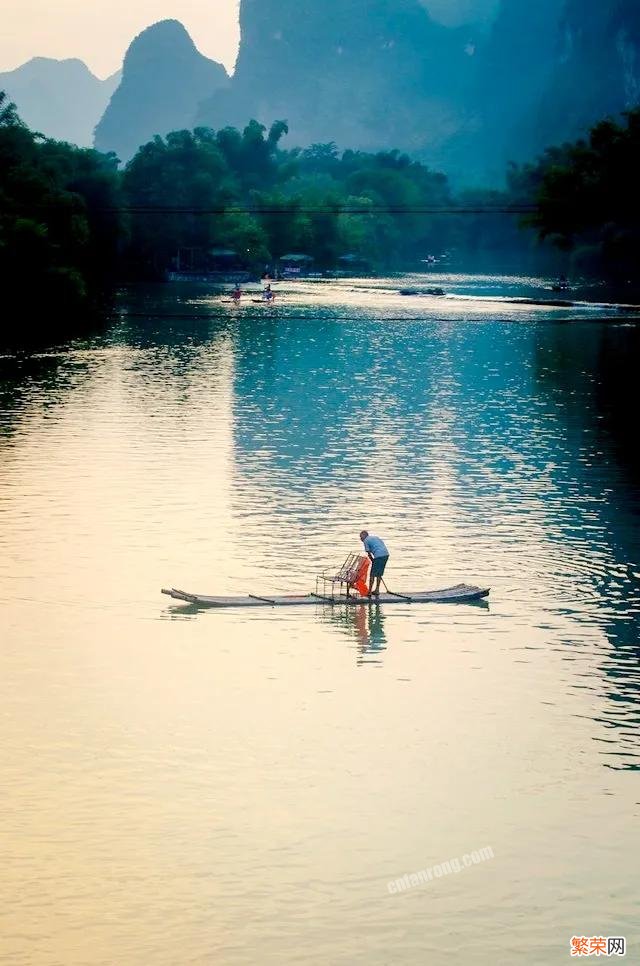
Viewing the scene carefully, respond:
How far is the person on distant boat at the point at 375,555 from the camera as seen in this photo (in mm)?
34981

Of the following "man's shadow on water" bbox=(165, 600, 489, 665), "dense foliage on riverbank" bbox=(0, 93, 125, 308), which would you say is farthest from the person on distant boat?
"dense foliage on riverbank" bbox=(0, 93, 125, 308)

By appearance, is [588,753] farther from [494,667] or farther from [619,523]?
[619,523]

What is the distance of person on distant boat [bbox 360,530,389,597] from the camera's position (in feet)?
115

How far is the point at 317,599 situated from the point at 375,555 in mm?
1641

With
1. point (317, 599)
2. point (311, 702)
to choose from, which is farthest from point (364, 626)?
point (311, 702)

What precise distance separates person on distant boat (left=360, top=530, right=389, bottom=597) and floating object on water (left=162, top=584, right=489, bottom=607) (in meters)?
0.36

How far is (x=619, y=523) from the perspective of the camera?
47125 millimetres

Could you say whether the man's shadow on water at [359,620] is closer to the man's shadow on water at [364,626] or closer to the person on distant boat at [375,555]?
the man's shadow on water at [364,626]

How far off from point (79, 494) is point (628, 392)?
4065 centimetres

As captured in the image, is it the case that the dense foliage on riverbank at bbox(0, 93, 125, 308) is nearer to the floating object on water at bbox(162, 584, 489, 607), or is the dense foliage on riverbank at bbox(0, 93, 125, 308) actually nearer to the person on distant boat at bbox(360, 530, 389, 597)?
the floating object on water at bbox(162, 584, 489, 607)

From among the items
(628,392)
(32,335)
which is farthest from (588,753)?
(32,335)

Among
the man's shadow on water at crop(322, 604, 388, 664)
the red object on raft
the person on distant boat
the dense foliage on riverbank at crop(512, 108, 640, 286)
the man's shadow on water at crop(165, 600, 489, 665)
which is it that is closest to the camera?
the man's shadow on water at crop(322, 604, 388, 664)

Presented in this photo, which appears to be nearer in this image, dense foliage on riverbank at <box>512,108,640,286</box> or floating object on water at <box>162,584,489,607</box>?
floating object on water at <box>162,584,489,607</box>

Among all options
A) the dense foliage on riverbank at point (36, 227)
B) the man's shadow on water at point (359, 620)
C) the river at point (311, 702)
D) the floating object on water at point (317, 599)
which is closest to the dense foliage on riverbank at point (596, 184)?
the dense foliage on riverbank at point (36, 227)
